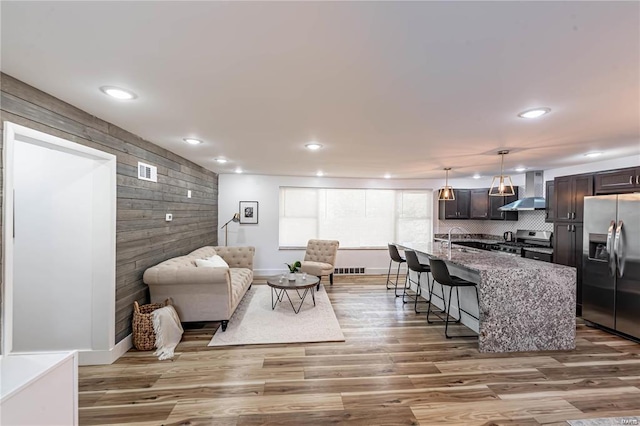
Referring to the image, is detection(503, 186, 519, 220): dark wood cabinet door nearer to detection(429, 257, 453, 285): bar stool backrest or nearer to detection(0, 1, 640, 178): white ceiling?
detection(0, 1, 640, 178): white ceiling

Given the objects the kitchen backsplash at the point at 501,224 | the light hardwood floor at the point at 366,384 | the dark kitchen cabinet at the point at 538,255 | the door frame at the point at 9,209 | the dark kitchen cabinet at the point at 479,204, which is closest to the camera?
the door frame at the point at 9,209

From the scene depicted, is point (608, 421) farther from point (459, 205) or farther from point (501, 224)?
point (501, 224)

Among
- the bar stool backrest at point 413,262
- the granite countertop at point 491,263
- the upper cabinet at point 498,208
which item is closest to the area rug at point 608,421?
the granite countertop at point 491,263

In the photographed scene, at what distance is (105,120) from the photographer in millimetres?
2697

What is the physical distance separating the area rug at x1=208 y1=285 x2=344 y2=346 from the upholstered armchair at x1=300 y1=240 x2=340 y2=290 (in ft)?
3.02

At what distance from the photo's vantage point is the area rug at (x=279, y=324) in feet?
11.0

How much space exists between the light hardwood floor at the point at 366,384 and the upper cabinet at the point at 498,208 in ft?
10.4

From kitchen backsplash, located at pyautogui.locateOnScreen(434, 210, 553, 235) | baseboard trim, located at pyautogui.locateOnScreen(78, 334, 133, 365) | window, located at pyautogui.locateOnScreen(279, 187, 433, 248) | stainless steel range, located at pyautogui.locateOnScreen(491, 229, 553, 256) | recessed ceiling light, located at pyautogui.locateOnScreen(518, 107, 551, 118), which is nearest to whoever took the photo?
recessed ceiling light, located at pyautogui.locateOnScreen(518, 107, 551, 118)

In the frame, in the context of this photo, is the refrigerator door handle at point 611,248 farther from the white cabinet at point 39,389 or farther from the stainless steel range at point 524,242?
the white cabinet at point 39,389

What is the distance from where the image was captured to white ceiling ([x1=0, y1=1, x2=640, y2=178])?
3.97 ft

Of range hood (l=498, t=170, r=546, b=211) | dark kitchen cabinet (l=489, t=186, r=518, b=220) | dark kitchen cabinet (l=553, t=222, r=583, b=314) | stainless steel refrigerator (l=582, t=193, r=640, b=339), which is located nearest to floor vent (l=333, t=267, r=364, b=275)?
dark kitchen cabinet (l=489, t=186, r=518, b=220)

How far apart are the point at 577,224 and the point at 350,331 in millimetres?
3787

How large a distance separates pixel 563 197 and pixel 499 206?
1.79 meters

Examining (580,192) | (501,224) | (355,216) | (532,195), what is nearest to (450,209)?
(501,224)
